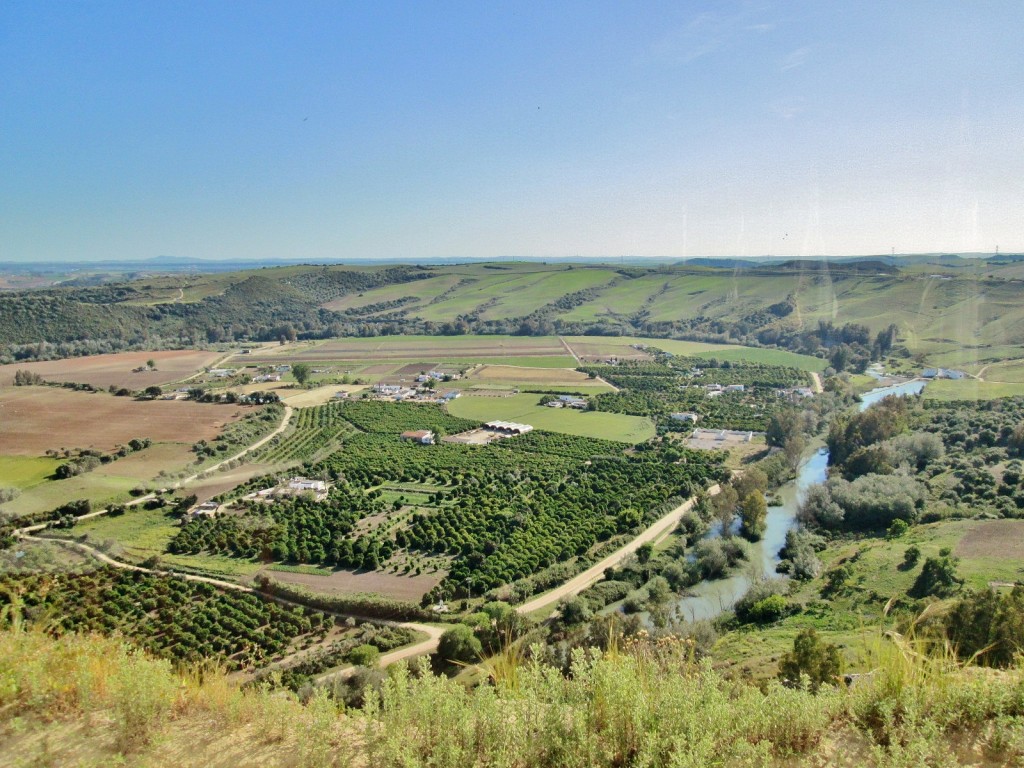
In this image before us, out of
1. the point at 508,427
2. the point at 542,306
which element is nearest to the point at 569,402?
the point at 508,427

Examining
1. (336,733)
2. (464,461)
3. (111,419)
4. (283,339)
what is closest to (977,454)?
(464,461)

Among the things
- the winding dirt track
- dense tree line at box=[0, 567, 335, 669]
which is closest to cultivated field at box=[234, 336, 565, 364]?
the winding dirt track

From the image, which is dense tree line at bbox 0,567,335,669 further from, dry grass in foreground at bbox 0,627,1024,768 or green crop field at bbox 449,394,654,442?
green crop field at bbox 449,394,654,442

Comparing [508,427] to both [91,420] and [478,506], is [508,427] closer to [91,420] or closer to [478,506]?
[478,506]

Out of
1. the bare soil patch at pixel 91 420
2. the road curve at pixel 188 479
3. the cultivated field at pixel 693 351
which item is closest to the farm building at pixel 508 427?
the road curve at pixel 188 479

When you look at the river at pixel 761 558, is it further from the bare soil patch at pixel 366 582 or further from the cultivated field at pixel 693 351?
the cultivated field at pixel 693 351

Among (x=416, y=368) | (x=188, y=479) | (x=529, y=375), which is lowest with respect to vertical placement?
(x=188, y=479)

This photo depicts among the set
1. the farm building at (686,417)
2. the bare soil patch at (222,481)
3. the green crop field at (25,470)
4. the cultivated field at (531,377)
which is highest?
the cultivated field at (531,377)
